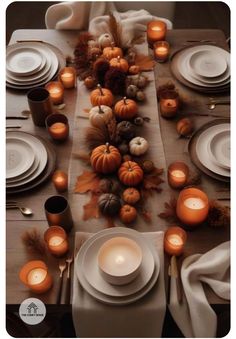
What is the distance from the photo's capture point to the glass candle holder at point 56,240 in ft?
3.53

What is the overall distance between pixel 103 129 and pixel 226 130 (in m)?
0.45

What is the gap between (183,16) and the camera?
3168 mm

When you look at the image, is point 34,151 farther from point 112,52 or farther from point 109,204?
point 112,52

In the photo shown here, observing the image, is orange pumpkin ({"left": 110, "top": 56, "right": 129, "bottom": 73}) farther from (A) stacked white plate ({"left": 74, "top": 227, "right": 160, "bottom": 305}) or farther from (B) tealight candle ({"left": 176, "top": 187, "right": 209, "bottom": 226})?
(A) stacked white plate ({"left": 74, "top": 227, "right": 160, "bottom": 305})

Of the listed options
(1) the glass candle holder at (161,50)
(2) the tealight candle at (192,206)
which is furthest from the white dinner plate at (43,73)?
(2) the tealight candle at (192,206)

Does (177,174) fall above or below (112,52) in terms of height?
below

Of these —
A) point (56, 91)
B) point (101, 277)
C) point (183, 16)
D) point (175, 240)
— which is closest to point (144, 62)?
point (56, 91)

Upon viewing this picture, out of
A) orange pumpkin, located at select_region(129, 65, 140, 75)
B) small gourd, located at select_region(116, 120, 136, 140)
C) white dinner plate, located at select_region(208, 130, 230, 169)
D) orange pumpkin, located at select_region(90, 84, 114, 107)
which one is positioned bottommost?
white dinner plate, located at select_region(208, 130, 230, 169)

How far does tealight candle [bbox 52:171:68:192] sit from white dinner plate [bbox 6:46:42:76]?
22.6 inches

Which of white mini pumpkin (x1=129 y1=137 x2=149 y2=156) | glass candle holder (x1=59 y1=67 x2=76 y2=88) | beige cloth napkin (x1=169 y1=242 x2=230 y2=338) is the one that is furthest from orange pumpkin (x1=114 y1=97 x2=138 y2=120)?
beige cloth napkin (x1=169 y1=242 x2=230 y2=338)

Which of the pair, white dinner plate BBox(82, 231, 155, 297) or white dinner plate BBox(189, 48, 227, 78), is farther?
white dinner plate BBox(189, 48, 227, 78)

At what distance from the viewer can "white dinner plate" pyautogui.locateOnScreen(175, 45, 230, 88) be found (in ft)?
5.17

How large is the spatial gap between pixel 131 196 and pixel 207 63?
796 mm

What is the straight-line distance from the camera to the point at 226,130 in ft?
4.59
